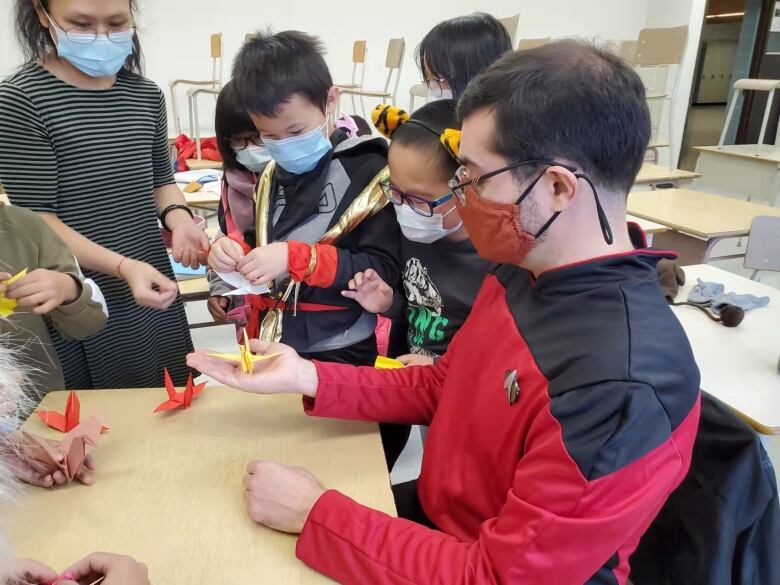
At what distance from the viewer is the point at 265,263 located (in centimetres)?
129

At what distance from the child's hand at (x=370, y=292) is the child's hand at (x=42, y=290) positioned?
1.93 ft

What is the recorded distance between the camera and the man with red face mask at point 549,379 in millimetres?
686

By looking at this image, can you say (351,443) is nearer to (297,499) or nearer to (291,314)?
(297,499)

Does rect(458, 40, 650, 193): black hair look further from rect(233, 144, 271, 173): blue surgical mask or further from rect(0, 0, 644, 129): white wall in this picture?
rect(0, 0, 644, 129): white wall

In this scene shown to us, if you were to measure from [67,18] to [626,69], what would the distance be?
47.1 inches

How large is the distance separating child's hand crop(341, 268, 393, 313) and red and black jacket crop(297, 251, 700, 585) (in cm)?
46

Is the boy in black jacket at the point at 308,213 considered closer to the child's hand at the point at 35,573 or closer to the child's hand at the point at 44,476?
the child's hand at the point at 44,476

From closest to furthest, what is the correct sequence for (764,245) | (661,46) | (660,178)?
(764,245) → (660,178) → (661,46)

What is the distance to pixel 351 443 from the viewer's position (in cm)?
103

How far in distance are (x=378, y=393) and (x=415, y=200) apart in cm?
43

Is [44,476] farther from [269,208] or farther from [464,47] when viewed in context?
[464,47]

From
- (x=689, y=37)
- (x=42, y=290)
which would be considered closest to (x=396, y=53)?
(x=689, y=37)

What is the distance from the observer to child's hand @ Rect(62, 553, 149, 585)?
0.70 metres

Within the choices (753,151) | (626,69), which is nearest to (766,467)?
(626,69)
